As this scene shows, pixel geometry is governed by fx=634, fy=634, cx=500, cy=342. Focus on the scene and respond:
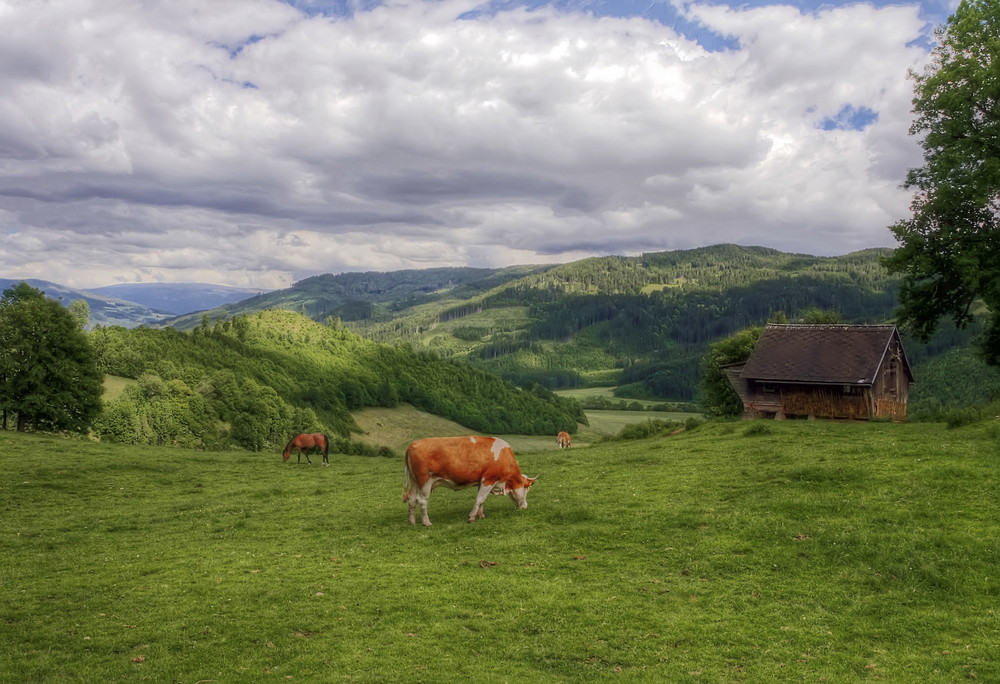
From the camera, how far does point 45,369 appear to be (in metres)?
52.6

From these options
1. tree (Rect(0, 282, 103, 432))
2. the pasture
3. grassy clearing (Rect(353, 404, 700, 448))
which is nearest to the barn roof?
the pasture

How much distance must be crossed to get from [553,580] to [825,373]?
1416 inches

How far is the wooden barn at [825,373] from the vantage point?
43.7 meters

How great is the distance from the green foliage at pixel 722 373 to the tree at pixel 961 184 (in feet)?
73.4

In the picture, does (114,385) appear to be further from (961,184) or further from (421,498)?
(961,184)

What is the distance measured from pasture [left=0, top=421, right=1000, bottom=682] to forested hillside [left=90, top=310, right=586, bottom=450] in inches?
2474

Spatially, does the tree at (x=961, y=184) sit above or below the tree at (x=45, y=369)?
above

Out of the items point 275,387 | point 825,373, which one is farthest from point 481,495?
point 275,387

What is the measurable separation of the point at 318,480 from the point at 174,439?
59051 mm

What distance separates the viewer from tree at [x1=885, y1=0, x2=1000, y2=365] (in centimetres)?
3509

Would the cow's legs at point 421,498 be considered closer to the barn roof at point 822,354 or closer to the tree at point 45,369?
the barn roof at point 822,354

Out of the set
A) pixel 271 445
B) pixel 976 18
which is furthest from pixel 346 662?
pixel 271 445

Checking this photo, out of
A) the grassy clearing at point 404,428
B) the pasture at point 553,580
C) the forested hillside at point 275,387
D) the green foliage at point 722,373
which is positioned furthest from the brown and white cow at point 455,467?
the grassy clearing at point 404,428

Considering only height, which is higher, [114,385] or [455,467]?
[455,467]
